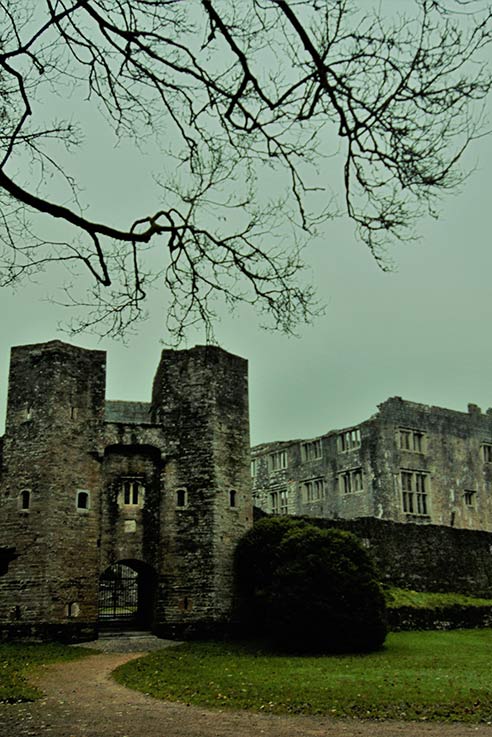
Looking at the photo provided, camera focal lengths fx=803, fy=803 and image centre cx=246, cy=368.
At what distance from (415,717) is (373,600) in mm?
9755

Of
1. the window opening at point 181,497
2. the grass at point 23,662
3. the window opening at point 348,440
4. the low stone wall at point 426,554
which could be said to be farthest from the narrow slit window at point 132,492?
the window opening at point 348,440

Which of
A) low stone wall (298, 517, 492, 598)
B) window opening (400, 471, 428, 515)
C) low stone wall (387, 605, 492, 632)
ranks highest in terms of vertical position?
window opening (400, 471, 428, 515)

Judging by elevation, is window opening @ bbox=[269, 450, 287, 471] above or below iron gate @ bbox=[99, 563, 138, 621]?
above

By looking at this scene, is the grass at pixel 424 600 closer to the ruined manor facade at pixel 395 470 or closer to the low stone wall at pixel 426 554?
the low stone wall at pixel 426 554

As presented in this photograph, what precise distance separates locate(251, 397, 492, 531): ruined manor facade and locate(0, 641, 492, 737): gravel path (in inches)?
1110

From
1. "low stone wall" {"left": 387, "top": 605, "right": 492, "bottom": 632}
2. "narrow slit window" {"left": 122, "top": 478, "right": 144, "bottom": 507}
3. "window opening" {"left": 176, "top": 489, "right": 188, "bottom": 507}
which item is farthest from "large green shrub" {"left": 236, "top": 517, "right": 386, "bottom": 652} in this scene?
"narrow slit window" {"left": 122, "top": 478, "right": 144, "bottom": 507}

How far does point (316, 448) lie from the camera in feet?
153

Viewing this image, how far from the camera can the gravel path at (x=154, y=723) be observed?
11609mm

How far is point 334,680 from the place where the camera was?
54.3 ft

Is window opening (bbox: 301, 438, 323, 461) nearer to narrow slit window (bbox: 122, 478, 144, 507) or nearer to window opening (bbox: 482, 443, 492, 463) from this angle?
window opening (bbox: 482, 443, 492, 463)

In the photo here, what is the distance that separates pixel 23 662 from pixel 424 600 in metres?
14.9

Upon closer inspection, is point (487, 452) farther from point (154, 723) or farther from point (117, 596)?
point (154, 723)

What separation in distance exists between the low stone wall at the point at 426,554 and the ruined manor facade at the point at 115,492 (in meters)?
4.28

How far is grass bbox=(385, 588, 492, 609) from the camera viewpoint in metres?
28.2
